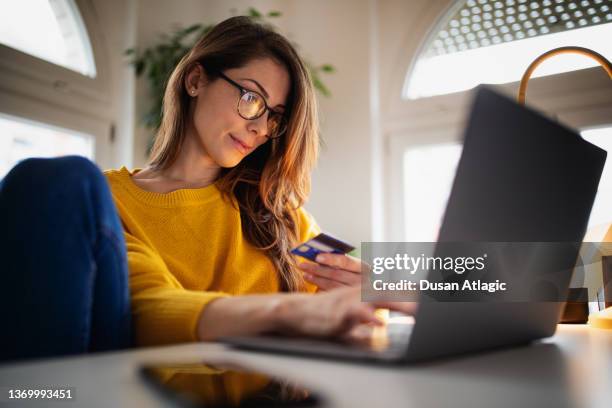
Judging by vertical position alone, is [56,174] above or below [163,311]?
above

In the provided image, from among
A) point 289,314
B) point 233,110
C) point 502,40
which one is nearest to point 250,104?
point 233,110

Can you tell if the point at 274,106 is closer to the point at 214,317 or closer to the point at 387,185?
the point at 214,317

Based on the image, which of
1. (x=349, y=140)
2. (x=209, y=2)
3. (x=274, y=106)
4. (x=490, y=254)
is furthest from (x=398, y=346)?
(x=209, y=2)

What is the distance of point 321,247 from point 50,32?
2.44m

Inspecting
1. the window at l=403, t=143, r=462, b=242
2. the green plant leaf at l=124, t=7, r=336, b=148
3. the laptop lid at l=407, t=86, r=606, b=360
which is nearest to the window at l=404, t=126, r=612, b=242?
the window at l=403, t=143, r=462, b=242

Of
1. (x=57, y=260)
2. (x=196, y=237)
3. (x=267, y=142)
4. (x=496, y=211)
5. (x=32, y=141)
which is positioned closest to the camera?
(x=496, y=211)

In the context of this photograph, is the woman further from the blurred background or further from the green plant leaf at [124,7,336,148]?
the blurred background

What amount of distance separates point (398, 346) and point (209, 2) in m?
3.57

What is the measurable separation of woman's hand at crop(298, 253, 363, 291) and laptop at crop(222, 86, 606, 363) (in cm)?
34

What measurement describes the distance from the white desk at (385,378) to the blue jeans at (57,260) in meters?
0.13

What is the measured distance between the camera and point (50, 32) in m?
2.68

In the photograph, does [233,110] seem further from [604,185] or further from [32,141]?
[604,185]

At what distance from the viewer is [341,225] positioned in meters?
3.24

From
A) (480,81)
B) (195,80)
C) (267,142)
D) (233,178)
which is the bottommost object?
(233,178)
